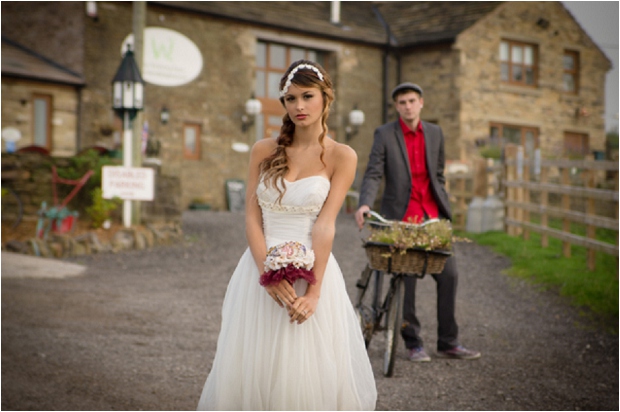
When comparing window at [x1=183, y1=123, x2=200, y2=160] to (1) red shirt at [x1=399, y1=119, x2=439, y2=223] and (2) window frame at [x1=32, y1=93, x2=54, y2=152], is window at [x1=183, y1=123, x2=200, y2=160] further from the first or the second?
(1) red shirt at [x1=399, y1=119, x2=439, y2=223]

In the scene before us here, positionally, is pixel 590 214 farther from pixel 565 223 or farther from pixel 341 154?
pixel 341 154

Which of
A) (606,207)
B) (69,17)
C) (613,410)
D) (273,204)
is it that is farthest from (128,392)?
(69,17)

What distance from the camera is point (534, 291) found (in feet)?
25.8

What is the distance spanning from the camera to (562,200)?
32.9 feet

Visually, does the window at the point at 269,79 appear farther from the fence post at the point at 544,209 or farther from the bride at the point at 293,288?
the bride at the point at 293,288

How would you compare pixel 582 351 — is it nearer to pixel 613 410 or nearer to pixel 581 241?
pixel 613 410

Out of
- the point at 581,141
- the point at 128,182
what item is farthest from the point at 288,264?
the point at 581,141

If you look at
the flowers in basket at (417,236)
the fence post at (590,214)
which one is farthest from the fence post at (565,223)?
the flowers in basket at (417,236)

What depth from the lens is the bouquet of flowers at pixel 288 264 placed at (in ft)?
9.36

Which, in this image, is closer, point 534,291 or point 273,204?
point 273,204

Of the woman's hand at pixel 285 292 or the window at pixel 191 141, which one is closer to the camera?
the woman's hand at pixel 285 292

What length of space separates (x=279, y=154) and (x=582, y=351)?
12.1 feet

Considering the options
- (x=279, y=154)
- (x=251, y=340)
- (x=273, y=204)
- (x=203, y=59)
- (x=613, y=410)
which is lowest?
(x=613, y=410)

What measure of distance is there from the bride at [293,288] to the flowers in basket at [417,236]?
1601 millimetres
